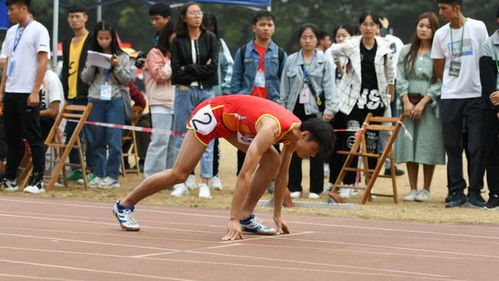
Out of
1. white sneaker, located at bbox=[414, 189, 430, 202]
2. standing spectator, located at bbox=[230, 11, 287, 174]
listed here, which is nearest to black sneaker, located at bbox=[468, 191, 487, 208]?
white sneaker, located at bbox=[414, 189, 430, 202]

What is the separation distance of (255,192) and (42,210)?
284 centimetres

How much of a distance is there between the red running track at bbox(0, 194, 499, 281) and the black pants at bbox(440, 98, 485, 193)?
1.96 m

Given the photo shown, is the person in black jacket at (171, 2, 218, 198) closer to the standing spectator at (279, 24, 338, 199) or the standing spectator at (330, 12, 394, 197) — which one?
the standing spectator at (279, 24, 338, 199)

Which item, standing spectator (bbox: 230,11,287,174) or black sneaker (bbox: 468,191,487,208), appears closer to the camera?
black sneaker (bbox: 468,191,487,208)

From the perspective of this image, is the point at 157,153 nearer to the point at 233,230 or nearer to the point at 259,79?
the point at 259,79

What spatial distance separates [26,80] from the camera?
48.6 feet

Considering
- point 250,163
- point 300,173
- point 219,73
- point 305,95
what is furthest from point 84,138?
point 250,163

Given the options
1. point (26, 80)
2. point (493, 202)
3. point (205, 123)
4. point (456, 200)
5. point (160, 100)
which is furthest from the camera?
point (160, 100)

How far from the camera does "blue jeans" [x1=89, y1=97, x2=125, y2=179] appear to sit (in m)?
16.0

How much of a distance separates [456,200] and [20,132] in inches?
207

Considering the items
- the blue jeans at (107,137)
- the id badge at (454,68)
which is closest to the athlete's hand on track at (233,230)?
the id badge at (454,68)

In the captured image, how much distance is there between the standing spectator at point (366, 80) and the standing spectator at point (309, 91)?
0.26m

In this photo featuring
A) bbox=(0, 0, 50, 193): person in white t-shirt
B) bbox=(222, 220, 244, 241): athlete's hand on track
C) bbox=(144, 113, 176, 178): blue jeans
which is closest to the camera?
bbox=(222, 220, 244, 241): athlete's hand on track

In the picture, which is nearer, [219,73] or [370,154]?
[370,154]
